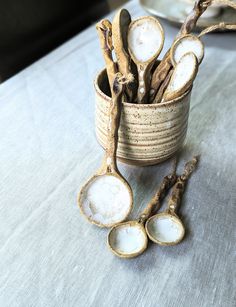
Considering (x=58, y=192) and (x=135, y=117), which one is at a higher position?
(x=135, y=117)

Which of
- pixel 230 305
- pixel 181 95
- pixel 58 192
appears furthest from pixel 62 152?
pixel 230 305

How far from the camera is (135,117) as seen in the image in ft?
1.50

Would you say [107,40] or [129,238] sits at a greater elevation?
[107,40]

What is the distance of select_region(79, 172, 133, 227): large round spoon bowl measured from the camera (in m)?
0.45

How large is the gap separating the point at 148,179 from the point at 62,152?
153 mm

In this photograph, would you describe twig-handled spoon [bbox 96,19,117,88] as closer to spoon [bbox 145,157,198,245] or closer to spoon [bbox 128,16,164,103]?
spoon [bbox 128,16,164,103]

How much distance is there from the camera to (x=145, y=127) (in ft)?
1.52

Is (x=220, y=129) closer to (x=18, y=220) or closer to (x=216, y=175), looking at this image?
(x=216, y=175)

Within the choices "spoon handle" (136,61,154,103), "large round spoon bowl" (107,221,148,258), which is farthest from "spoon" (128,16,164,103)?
"large round spoon bowl" (107,221,148,258)

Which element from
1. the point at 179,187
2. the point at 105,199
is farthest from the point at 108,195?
the point at 179,187

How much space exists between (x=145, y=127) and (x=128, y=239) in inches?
5.5

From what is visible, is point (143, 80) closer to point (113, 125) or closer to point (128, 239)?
point (113, 125)

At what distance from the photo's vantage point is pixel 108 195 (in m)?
0.46

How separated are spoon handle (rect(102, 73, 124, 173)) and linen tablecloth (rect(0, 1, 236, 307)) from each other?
0.08 meters
